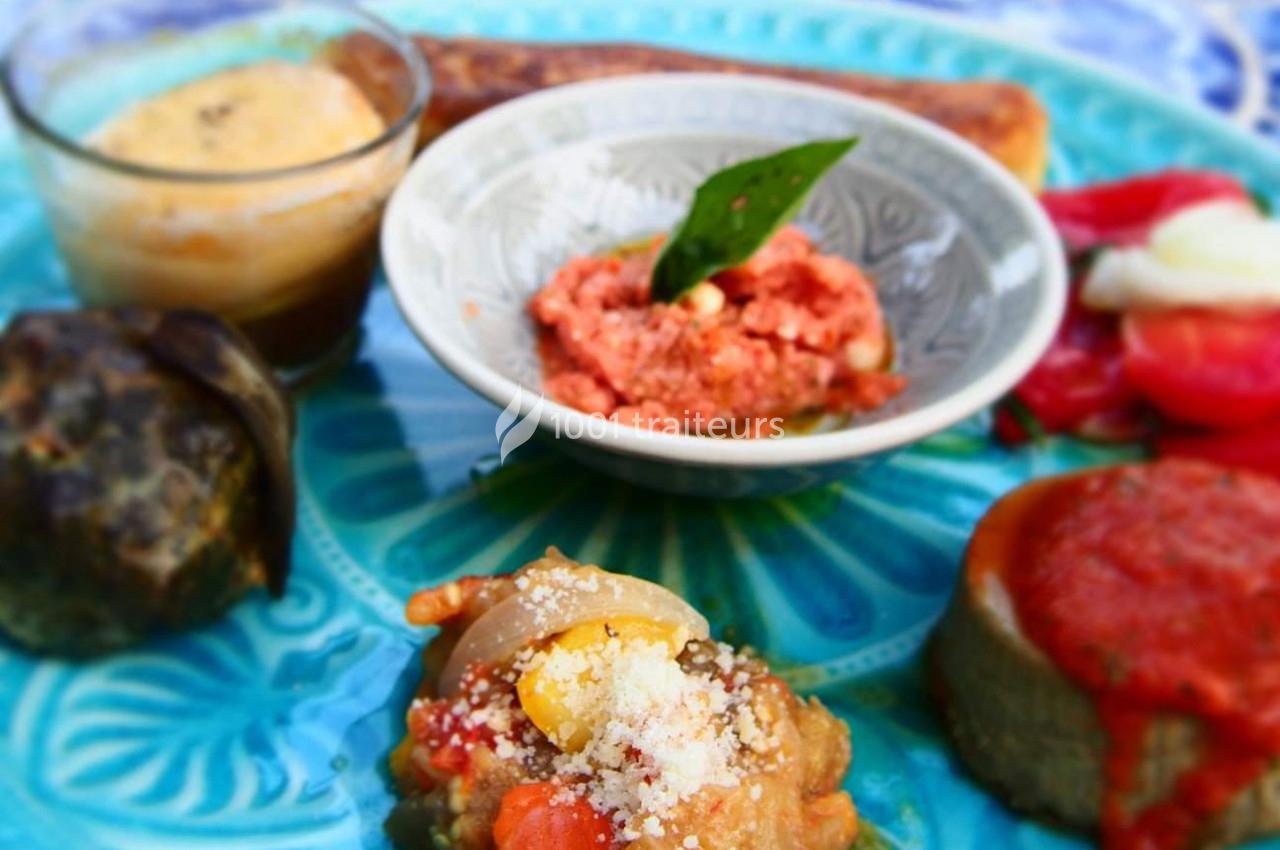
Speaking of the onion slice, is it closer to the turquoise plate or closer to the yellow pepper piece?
the yellow pepper piece

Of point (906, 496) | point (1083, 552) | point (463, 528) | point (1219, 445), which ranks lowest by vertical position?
point (463, 528)

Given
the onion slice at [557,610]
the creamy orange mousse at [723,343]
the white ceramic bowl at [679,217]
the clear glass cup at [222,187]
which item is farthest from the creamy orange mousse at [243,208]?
the onion slice at [557,610]

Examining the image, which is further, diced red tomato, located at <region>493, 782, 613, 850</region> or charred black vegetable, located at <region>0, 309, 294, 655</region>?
charred black vegetable, located at <region>0, 309, 294, 655</region>

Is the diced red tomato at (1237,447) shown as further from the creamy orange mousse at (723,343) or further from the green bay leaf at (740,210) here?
the green bay leaf at (740,210)

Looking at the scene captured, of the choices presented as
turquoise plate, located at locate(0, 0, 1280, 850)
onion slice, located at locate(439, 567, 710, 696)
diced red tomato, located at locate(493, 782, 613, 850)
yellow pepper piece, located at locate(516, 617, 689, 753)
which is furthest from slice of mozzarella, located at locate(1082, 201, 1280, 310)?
diced red tomato, located at locate(493, 782, 613, 850)

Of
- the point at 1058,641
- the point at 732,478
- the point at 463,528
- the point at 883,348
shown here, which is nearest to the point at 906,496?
the point at 883,348

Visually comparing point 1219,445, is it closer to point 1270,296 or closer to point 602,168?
point 1270,296
